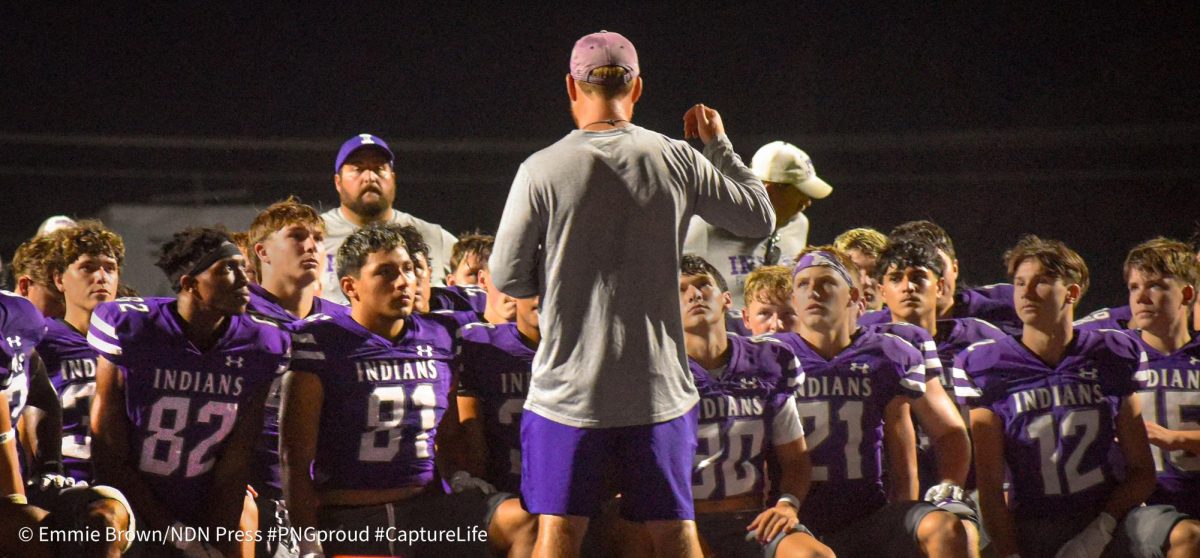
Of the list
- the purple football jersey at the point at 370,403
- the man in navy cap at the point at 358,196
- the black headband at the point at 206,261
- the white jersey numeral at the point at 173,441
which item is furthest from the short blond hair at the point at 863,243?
the white jersey numeral at the point at 173,441

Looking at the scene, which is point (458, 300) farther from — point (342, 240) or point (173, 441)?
point (173, 441)

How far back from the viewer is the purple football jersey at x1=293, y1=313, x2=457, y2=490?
143 inches

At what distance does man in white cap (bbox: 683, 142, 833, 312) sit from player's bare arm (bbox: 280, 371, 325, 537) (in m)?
2.28

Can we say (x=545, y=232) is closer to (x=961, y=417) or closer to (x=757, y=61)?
(x=961, y=417)

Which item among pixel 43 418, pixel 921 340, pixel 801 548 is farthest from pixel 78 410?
pixel 921 340

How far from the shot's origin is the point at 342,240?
16.5ft

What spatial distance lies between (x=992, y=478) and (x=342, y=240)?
268 centimetres

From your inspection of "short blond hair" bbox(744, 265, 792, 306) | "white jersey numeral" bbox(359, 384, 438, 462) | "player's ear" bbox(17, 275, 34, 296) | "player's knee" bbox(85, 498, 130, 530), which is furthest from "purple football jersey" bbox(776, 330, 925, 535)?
"player's ear" bbox(17, 275, 34, 296)

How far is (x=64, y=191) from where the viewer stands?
898 cm

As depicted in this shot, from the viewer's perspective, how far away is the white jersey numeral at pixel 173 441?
3.60 m

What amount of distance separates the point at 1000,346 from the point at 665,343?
5.72 feet

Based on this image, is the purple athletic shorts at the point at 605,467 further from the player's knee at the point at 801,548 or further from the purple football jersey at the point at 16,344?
the purple football jersey at the point at 16,344

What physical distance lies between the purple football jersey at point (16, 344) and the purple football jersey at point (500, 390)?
129 centimetres

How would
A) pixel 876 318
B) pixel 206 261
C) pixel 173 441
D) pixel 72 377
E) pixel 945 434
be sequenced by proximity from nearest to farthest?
1. pixel 173 441
2. pixel 206 261
3. pixel 945 434
4. pixel 72 377
5. pixel 876 318
